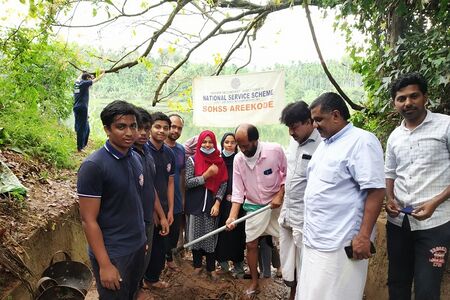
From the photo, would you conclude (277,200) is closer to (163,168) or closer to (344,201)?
(163,168)

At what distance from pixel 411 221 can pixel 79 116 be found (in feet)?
18.9

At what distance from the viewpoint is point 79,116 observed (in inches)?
252

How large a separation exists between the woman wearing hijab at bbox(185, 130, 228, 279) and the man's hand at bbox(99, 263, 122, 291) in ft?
6.22

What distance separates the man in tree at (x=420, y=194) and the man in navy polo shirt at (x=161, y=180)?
6.72 ft

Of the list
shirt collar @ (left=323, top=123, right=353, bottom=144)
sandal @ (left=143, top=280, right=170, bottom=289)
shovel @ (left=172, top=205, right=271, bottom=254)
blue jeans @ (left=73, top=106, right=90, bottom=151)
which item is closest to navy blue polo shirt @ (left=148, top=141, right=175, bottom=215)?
shovel @ (left=172, top=205, right=271, bottom=254)

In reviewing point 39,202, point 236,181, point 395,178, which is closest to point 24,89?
point 39,202

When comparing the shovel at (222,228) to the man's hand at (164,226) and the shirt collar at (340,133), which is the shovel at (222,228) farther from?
the shirt collar at (340,133)

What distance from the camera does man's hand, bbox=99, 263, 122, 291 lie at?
2023 millimetres

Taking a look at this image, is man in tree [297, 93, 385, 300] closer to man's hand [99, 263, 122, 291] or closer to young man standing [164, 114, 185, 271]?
man's hand [99, 263, 122, 291]

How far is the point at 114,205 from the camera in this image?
208 centimetres

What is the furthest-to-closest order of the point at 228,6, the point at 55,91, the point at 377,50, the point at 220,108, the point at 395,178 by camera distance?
the point at 55,91 → the point at 228,6 → the point at 220,108 → the point at 377,50 → the point at 395,178

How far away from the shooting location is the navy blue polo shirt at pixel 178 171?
3855 millimetres

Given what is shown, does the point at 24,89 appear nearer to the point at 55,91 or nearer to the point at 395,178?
the point at 55,91

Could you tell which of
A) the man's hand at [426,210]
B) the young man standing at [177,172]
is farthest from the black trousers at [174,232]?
the man's hand at [426,210]
